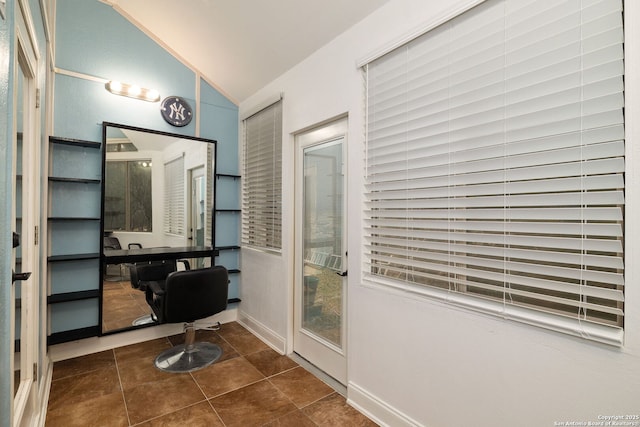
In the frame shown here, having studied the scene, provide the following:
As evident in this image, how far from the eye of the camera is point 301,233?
2.79 meters

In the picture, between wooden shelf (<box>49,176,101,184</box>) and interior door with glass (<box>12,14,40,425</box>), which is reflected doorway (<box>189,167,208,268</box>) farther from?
interior door with glass (<box>12,14,40,425</box>)

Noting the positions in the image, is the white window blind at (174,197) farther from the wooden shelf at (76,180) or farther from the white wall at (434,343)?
the white wall at (434,343)

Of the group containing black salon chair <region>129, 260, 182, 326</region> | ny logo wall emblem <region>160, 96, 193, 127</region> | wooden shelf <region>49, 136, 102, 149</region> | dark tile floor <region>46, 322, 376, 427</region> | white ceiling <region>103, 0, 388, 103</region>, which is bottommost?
Result: dark tile floor <region>46, 322, 376, 427</region>

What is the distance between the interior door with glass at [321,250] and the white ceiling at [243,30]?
70 centimetres

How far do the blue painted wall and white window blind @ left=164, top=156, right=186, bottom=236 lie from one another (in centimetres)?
42

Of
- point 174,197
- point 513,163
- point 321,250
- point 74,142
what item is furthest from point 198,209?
point 513,163

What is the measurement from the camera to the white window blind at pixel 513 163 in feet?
3.74

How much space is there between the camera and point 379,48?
1.90 meters

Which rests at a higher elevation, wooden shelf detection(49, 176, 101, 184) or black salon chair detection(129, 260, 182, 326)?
wooden shelf detection(49, 176, 101, 184)

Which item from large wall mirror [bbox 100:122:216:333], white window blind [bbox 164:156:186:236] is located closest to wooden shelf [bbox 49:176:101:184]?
large wall mirror [bbox 100:122:216:333]

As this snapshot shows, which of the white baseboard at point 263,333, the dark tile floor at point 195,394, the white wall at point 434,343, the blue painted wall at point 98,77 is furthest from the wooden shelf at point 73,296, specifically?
the white wall at point 434,343

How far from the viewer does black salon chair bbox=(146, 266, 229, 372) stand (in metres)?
2.38

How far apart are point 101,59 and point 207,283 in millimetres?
2376

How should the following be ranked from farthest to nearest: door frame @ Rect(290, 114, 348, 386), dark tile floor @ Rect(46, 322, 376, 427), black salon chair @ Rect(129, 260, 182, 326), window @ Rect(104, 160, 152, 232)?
black salon chair @ Rect(129, 260, 182, 326) < window @ Rect(104, 160, 152, 232) < door frame @ Rect(290, 114, 348, 386) < dark tile floor @ Rect(46, 322, 376, 427)
